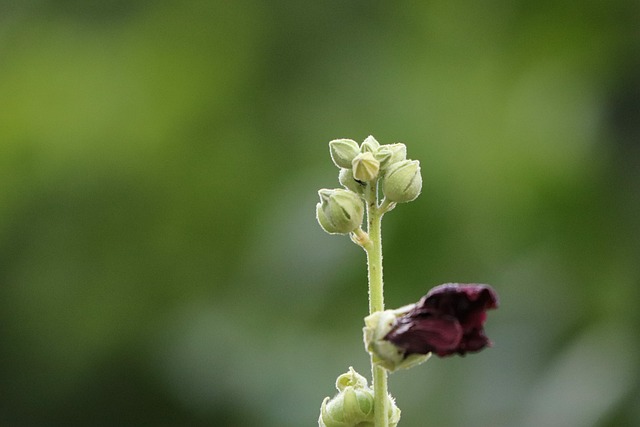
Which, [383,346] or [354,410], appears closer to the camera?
[383,346]

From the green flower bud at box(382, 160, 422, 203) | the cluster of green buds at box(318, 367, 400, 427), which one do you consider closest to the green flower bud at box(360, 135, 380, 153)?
the green flower bud at box(382, 160, 422, 203)

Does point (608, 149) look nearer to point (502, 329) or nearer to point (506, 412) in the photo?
point (502, 329)

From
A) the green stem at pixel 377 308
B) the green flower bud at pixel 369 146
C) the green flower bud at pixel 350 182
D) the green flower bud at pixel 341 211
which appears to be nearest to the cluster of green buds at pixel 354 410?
the green stem at pixel 377 308

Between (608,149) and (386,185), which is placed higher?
(608,149)

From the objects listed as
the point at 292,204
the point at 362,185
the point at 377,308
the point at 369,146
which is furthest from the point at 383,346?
the point at 292,204

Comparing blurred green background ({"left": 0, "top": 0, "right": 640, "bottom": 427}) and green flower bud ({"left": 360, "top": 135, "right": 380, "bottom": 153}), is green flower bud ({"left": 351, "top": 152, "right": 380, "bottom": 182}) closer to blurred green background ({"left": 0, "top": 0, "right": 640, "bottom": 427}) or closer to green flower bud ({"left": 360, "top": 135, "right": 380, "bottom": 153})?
green flower bud ({"left": 360, "top": 135, "right": 380, "bottom": 153})

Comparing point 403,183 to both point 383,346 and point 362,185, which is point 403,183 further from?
point 383,346

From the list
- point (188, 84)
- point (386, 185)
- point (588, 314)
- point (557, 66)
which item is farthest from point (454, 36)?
point (386, 185)
